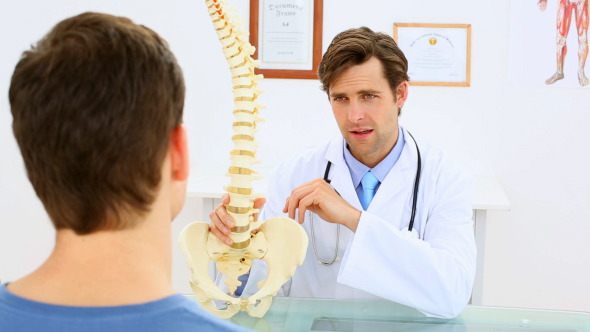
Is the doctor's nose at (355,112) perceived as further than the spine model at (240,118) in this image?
Yes

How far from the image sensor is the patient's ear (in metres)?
0.68

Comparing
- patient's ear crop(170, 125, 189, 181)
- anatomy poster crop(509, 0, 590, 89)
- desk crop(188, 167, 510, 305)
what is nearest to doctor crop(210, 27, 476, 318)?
desk crop(188, 167, 510, 305)

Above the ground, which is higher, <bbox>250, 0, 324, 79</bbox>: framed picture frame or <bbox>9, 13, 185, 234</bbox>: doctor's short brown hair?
<bbox>250, 0, 324, 79</bbox>: framed picture frame

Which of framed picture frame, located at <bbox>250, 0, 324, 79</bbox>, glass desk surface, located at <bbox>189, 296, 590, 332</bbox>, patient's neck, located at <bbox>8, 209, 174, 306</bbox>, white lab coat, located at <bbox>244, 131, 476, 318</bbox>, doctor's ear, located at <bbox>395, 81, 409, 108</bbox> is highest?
framed picture frame, located at <bbox>250, 0, 324, 79</bbox>

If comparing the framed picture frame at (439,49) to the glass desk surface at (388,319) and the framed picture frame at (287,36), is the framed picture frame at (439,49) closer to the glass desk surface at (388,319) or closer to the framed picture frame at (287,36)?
the framed picture frame at (287,36)

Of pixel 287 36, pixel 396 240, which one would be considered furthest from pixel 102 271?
pixel 287 36

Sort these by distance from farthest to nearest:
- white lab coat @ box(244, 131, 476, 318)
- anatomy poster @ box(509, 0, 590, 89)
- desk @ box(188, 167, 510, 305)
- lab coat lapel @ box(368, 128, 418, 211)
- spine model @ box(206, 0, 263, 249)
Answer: anatomy poster @ box(509, 0, 590, 89) < desk @ box(188, 167, 510, 305) < lab coat lapel @ box(368, 128, 418, 211) < white lab coat @ box(244, 131, 476, 318) < spine model @ box(206, 0, 263, 249)

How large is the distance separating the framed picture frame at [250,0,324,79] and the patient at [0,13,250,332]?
230cm

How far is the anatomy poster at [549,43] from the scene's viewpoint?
285 cm

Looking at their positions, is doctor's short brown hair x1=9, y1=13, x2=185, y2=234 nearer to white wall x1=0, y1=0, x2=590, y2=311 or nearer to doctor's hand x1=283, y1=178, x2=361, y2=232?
doctor's hand x1=283, y1=178, x2=361, y2=232

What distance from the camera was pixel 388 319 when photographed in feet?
4.40

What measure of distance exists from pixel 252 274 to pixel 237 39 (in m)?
0.54

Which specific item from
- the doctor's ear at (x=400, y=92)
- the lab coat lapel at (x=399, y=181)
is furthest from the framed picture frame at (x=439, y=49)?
the lab coat lapel at (x=399, y=181)

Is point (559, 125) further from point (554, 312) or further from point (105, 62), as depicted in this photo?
point (105, 62)
